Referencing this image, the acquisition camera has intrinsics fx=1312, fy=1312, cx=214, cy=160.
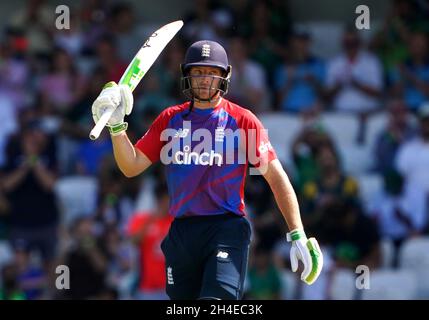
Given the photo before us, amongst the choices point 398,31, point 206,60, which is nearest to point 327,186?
point 398,31

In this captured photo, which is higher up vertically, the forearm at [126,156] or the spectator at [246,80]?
the spectator at [246,80]

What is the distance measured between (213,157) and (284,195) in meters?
0.49

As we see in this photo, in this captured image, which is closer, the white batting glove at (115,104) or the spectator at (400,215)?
the white batting glove at (115,104)

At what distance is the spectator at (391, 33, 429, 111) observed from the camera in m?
14.0

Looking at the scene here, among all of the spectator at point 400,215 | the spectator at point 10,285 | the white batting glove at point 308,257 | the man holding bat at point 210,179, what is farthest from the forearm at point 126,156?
the spectator at point 400,215

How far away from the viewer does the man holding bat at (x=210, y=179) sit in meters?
Result: 7.94

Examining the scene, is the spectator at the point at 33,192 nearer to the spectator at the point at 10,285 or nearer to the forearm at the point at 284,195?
the spectator at the point at 10,285

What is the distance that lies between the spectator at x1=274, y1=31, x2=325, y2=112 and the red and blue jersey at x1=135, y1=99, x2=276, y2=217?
20.6ft

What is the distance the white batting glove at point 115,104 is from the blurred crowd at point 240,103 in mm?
4087

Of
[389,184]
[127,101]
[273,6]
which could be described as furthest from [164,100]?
[127,101]

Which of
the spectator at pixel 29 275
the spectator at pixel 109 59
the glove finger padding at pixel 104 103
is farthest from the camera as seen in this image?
the spectator at pixel 109 59

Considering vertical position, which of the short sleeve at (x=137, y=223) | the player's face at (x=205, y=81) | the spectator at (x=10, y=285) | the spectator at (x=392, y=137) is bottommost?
the spectator at (x=10, y=285)

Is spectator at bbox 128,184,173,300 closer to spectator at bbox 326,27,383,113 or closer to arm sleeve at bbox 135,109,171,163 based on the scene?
spectator at bbox 326,27,383,113

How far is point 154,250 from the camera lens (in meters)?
12.0
